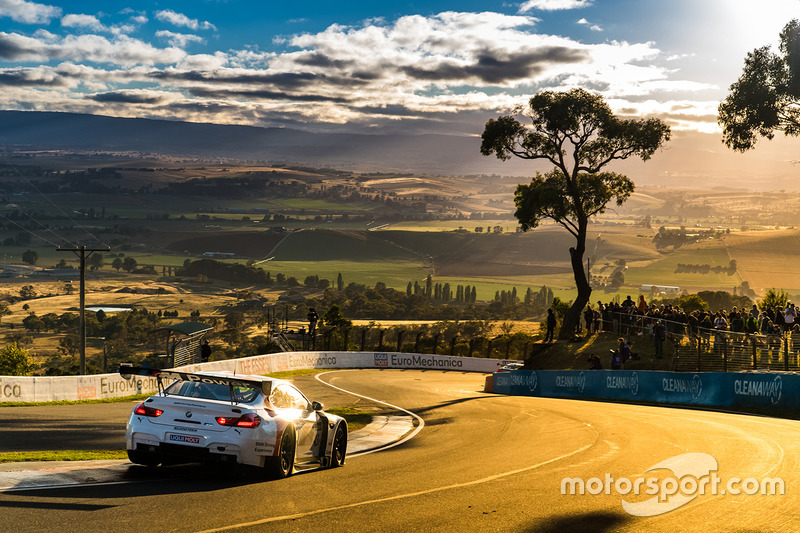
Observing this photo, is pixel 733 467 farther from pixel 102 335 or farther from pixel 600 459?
pixel 102 335

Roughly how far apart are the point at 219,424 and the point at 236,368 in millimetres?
35061

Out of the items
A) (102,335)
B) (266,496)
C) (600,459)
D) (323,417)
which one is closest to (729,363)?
(600,459)

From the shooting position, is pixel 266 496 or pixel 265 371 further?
pixel 265 371

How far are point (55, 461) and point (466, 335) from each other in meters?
134

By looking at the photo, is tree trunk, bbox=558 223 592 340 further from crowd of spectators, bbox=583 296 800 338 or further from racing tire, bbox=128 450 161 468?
racing tire, bbox=128 450 161 468

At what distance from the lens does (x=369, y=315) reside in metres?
188

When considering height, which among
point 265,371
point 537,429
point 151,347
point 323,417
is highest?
point 323,417

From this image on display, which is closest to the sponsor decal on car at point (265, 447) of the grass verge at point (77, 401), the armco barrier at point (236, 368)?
the grass verge at point (77, 401)

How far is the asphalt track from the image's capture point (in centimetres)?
840

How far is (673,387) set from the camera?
28.8m

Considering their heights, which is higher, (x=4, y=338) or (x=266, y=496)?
(x=266, y=496)

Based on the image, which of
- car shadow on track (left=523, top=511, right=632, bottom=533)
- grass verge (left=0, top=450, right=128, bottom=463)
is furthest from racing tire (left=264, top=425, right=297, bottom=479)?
car shadow on track (left=523, top=511, right=632, bottom=533)

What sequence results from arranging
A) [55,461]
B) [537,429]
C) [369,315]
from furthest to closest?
[369,315] → [537,429] → [55,461]

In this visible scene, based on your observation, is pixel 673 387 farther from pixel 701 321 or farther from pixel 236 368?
pixel 236 368
